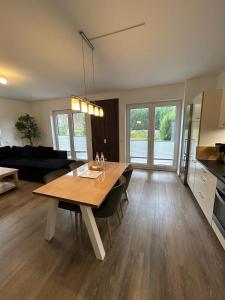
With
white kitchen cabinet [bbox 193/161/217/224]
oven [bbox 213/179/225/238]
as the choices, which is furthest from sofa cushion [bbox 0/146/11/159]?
oven [bbox 213/179/225/238]

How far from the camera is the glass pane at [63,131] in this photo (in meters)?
5.60

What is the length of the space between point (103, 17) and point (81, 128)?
4071 millimetres

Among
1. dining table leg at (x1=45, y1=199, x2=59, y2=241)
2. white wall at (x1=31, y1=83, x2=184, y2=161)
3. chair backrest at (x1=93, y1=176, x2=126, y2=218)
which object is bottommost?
dining table leg at (x1=45, y1=199, x2=59, y2=241)

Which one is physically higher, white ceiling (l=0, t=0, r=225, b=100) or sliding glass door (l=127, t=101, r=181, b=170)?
white ceiling (l=0, t=0, r=225, b=100)

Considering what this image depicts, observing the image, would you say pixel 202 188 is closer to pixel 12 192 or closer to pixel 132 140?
pixel 132 140

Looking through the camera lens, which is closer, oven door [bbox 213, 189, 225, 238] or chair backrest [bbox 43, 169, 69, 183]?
oven door [bbox 213, 189, 225, 238]

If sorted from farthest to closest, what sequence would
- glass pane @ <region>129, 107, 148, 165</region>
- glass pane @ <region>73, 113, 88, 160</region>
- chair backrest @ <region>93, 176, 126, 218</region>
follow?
glass pane @ <region>73, 113, 88, 160</region> → glass pane @ <region>129, 107, 148, 165</region> → chair backrest @ <region>93, 176, 126, 218</region>

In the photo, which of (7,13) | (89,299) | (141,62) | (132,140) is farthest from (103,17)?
(132,140)

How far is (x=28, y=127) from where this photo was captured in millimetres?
5465

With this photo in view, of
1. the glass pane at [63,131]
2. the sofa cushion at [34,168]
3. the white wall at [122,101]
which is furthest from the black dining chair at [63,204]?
the glass pane at [63,131]

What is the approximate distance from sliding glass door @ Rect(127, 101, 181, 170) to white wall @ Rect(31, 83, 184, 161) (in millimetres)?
193

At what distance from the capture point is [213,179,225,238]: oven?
1.54m

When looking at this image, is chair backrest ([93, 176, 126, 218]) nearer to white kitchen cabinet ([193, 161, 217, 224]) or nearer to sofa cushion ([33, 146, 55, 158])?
white kitchen cabinet ([193, 161, 217, 224])

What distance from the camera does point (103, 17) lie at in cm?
148
